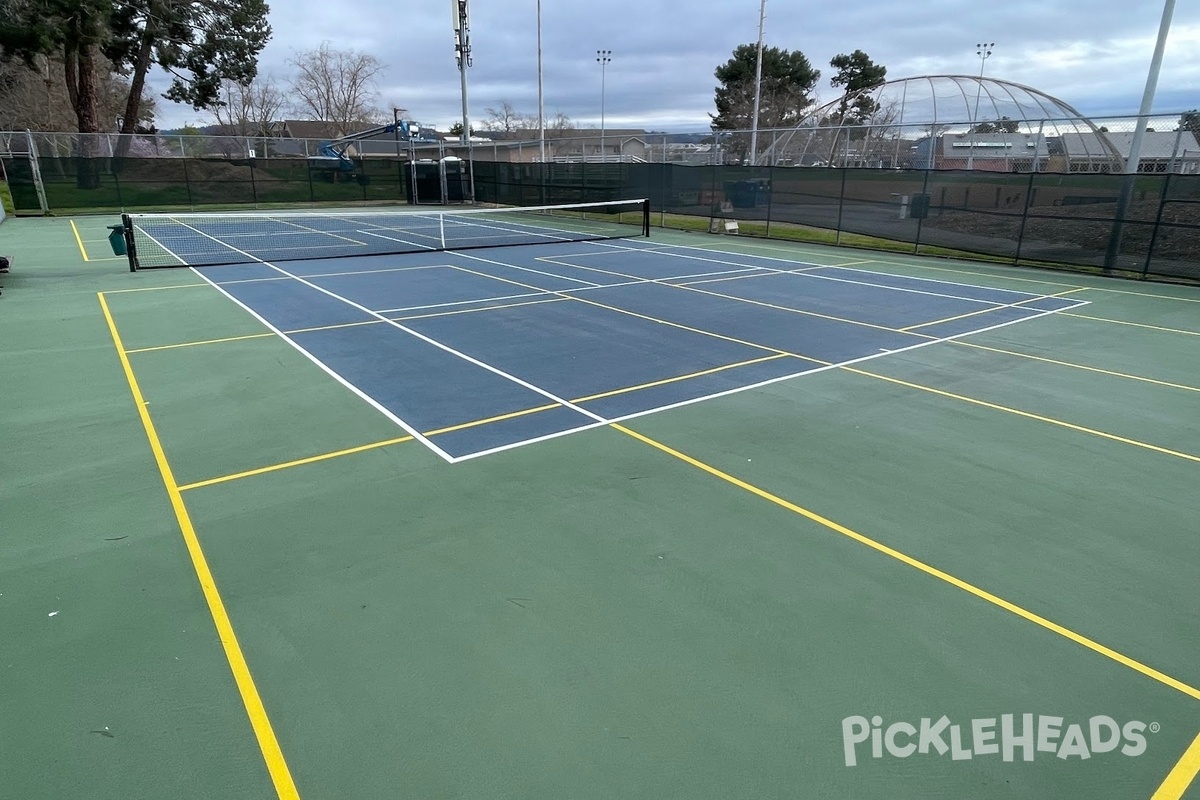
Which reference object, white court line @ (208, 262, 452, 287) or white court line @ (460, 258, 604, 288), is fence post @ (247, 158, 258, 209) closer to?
white court line @ (208, 262, 452, 287)

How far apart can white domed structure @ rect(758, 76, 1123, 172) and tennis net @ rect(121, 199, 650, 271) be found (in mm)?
7891

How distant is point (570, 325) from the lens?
11.4 meters

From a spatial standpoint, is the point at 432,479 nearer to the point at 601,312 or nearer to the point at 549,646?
the point at 549,646

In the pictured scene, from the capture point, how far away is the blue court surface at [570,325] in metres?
7.90

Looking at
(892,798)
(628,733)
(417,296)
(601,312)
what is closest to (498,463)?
(628,733)

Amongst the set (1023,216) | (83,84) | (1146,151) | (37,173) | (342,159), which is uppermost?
(83,84)

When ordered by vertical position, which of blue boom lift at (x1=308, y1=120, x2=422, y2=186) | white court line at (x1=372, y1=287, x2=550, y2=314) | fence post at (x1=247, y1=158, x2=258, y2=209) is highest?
blue boom lift at (x1=308, y1=120, x2=422, y2=186)

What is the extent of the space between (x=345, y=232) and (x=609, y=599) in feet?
77.1

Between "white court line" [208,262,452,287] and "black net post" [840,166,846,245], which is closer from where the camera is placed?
"white court line" [208,262,452,287]

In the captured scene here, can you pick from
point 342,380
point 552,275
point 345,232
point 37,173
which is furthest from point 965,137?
point 37,173

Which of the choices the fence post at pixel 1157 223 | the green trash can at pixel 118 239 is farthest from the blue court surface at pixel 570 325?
the fence post at pixel 1157 223

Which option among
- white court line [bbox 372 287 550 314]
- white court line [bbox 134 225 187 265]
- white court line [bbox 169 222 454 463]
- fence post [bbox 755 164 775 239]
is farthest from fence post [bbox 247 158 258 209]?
white court line [bbox 372 287 550 314]

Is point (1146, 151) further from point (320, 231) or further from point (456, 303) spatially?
point (320, 231)

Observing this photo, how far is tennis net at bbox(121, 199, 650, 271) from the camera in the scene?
19.0m
